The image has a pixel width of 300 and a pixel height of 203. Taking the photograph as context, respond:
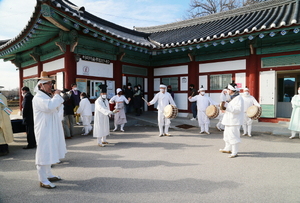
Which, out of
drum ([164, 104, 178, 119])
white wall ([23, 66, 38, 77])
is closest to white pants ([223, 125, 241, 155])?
drum ([164, 104, 178, 119])

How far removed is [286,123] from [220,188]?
270 inches

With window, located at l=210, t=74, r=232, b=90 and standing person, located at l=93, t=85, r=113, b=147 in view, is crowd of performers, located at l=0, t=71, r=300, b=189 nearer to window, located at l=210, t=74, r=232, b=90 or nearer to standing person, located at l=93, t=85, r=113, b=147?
standing person, located at l=93, t=85, r=113, b=147

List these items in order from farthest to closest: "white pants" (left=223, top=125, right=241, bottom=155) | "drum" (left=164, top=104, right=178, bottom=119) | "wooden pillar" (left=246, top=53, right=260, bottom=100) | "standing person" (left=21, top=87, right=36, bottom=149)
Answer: "wooden pillar" (left=246, top=53, right=260, bottom=100)
"drum" (left=164, top=104, right=178, bottom=119)
"standing person" (left=21, top=87, right=36, bottom=149)
"white pants" (left=223, top=125, right=241, bottom=155)

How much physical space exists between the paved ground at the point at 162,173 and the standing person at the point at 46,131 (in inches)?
12.8

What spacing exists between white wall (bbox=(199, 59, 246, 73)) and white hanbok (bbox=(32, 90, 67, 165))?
826 cm

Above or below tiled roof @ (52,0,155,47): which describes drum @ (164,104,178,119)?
below

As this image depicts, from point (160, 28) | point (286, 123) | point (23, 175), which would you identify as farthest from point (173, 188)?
point (160, 28)

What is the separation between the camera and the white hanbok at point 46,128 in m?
3.35

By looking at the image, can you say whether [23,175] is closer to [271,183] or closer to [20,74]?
[271,183]

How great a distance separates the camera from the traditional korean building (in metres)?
7.70

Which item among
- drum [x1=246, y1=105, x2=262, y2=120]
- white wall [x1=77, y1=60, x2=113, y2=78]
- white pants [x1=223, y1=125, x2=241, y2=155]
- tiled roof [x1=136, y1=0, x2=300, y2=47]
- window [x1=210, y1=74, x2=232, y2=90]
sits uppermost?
tiled roof [x1=136, y1=0, x2=300, y2=47]

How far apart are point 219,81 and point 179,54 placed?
104 inches

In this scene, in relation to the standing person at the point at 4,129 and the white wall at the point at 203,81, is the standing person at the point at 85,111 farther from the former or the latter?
the white wall at the point at 203,81

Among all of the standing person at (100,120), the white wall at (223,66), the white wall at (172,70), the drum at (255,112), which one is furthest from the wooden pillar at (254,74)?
the standing person at (100,120)
